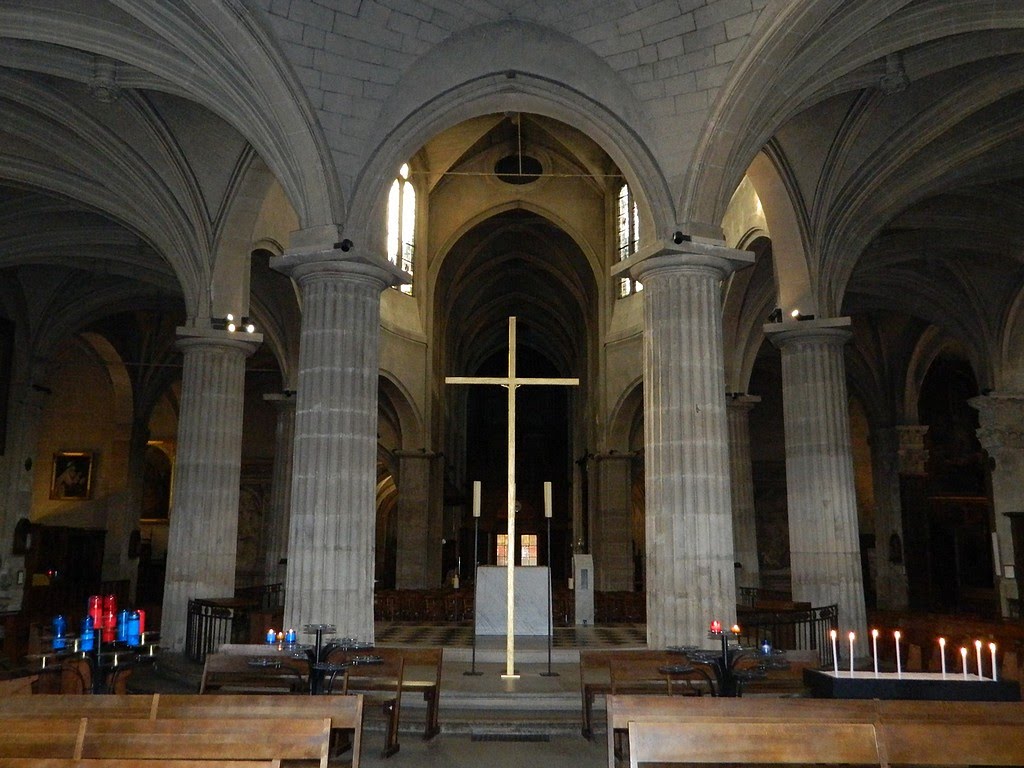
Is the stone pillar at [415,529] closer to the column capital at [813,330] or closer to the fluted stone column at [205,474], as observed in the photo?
the fluted stone column at [205,474]

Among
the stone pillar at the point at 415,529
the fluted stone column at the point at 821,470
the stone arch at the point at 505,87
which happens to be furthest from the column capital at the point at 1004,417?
the stone pillar at the point at 415,529

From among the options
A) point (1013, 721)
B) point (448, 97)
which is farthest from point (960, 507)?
point (1013, 721)

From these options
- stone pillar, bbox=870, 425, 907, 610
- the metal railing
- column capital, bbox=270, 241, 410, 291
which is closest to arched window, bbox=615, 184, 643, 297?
stone pillar, bbox=870, 425, 907, 610

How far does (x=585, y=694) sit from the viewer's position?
7801 millimetres

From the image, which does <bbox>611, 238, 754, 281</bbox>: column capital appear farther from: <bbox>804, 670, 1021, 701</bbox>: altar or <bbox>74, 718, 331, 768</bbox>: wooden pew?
<bbox>74, 718, 331, 768</bbox>: wooden pew

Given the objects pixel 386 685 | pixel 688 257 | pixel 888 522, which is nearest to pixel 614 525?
pixel 888 522

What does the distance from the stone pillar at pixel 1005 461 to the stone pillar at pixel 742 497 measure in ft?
16.7

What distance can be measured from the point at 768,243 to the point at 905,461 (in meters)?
11.3

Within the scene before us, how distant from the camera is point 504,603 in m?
14.1

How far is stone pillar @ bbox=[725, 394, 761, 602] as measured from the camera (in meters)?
19.2

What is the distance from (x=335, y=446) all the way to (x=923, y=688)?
663 cm

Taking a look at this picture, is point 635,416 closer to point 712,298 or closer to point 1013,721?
point 712,298

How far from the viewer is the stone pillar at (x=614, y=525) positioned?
77.4ft

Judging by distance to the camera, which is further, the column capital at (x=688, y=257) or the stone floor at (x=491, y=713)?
the column capital at (x=688, y=257)
